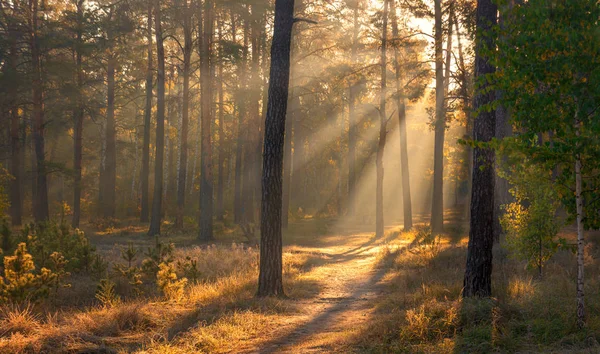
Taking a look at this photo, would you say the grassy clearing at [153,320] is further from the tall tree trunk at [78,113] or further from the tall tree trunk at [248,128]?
the tall tree trunk at [78,113]

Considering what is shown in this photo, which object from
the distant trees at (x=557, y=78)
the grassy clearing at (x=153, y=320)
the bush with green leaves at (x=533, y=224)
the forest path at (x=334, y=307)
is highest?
the distant trees at (x=557, y=78)

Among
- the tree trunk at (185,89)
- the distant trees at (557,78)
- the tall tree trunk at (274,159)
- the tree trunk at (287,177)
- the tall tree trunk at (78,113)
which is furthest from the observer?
the tree trunk at (287,177)

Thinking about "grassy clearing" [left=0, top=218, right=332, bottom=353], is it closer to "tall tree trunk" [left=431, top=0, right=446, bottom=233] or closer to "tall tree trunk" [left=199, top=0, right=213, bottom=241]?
"tall tree trunk" [left=199, top=0, right=213, bottom=241]

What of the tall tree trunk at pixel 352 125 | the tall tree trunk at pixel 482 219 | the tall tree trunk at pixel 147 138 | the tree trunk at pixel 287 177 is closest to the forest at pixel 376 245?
the tall tree trunk at pixel 482 219

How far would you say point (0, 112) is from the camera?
2723cm

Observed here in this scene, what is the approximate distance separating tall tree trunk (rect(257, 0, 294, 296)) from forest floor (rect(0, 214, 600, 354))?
0.53 metres

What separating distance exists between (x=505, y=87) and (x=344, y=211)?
33884 millimetres

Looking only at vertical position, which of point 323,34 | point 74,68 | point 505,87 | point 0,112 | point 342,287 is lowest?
point 342,287

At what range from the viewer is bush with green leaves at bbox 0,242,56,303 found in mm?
7914

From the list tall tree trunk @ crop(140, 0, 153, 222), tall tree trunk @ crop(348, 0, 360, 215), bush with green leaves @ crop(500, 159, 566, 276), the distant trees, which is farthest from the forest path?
tall tree trunk @ crop(140, 0, 153, 222)

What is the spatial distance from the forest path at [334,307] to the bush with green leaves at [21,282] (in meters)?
3.91

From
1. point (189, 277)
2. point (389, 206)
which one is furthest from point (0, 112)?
point (389, 206)

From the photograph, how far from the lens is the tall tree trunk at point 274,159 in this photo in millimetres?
9906

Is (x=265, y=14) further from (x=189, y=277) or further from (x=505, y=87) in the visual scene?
(x=505, y=87)
